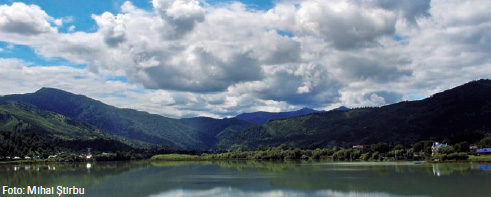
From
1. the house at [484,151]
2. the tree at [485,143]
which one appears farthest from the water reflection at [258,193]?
the tree at [485,143]

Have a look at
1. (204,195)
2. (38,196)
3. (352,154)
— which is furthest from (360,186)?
(352,154)

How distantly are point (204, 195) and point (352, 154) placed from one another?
5752 inches

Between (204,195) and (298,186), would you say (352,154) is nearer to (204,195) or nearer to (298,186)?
(298,186)

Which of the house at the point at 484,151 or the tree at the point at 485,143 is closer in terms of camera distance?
the house at the point at 484,151

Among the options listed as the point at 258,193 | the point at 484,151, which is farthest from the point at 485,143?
the point at 258,193

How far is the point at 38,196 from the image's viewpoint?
61.0 meters

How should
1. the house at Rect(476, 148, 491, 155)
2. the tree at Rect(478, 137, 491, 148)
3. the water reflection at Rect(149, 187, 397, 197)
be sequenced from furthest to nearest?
the tree at Rect(478, 137, 491, 148) → the house at Rect(476, 148, 491, 155) → the water reflection at Rect(149, 187, 397, 197)

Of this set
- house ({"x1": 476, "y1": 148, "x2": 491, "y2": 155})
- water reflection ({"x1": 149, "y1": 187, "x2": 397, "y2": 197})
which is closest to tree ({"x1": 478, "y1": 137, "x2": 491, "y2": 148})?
house ({"x1": 476, "y1": 148, "x2": 491, "y2": 155})

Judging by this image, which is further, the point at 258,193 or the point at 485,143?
the point at 485,143

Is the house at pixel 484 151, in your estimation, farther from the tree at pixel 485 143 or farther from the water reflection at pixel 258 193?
the water reflection at pixel 258 193

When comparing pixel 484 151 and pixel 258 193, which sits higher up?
pixel 484 151

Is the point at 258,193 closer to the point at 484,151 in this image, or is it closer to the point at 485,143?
the point at 484,151

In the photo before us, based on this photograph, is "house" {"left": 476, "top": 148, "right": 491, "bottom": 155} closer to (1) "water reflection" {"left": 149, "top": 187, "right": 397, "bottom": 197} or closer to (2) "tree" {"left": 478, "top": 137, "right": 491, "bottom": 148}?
(2) "tree" {"left": 478, "top": 137, "right": 491, "bottom": 148}

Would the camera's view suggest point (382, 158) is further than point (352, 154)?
No
